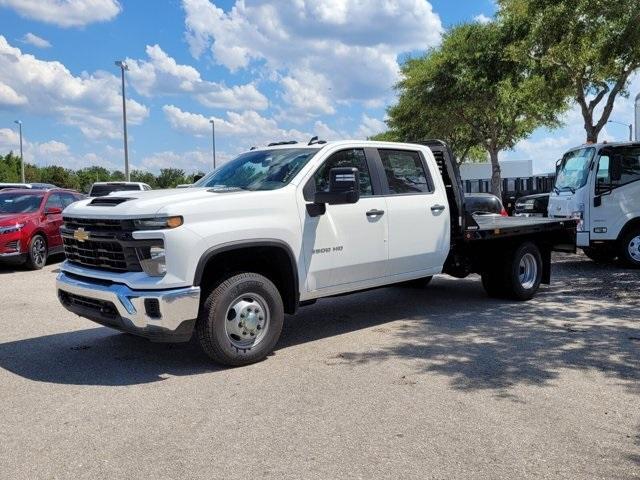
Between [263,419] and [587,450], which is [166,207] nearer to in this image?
[263,419]

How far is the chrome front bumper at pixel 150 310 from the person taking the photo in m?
4.90

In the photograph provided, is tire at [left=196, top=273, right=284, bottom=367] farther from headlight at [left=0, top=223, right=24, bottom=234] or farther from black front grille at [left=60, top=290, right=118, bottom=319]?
headlight at [left=0, top=223, right=24, bottom=234]

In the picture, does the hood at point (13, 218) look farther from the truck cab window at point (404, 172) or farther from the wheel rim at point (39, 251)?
the truck cab window at point (404, 172)

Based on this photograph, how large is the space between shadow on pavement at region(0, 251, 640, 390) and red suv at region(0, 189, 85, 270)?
6.24 metres

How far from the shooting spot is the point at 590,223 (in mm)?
11289

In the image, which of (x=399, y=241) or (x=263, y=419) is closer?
(x=263, y=419)

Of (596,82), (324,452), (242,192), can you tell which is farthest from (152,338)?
(596,82)

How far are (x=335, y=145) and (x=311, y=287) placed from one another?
1.46m

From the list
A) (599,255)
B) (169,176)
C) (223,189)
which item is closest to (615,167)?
(599,255)

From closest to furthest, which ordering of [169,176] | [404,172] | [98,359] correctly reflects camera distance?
[98,359], [404,172], [169,176]

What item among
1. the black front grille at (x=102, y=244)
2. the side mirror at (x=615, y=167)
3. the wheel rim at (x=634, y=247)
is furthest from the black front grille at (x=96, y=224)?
the wheel rim at (x=634, y=247)

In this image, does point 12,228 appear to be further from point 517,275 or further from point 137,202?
point 517,275

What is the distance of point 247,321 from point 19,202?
32.4ft

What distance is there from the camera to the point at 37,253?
41.7ft
